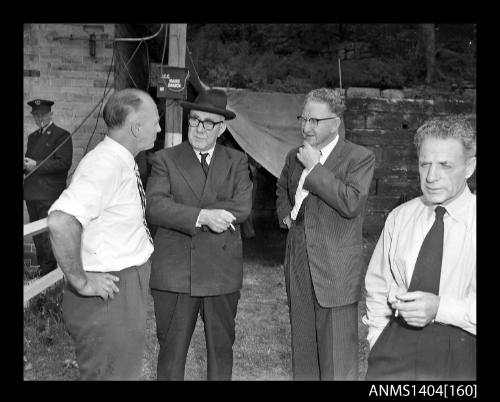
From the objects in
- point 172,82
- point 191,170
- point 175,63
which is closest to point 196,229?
point 191,170

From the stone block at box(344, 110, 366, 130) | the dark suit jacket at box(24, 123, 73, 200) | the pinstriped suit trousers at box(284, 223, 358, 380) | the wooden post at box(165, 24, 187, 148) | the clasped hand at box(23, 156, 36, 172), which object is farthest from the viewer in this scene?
the stone block at box(344, 110, 366, 130)

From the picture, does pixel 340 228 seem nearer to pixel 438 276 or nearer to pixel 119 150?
pixel 438 276

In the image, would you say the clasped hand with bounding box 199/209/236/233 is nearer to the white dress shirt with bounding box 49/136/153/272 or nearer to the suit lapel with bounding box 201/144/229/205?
the suit lapel with bounding box 201/144/229/205

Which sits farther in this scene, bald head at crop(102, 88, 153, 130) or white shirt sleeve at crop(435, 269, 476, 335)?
bald head at crop(102, 88, 153, 130)

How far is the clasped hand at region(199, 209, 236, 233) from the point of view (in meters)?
2.70

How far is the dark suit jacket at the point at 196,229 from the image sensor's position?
2.82 metres

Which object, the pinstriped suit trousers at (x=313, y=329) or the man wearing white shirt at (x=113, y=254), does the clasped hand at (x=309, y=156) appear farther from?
the man wearing white shirt at (x=113, y=254)

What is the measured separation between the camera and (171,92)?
15.1 feet

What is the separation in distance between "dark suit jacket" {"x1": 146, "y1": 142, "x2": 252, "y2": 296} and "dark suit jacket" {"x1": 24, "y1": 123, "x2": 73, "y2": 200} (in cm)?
305

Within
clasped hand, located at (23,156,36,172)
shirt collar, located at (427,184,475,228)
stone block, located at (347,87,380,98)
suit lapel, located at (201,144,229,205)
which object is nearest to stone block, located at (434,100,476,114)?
stone block, located at (347,87,380,98)

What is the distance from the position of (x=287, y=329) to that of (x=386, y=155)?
3.21m

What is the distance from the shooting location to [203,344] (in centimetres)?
441

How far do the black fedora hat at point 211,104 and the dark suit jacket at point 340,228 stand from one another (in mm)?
626

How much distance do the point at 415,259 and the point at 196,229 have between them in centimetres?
117
